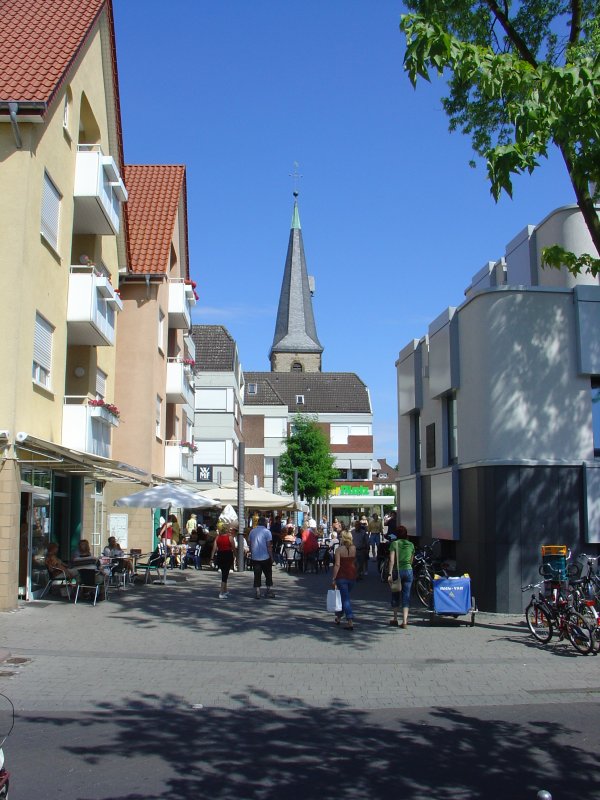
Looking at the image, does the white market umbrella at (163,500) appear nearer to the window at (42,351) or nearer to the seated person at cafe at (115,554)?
the seated person at cafe at (115,554)

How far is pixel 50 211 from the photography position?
59.4 ft

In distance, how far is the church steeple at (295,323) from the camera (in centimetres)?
10675

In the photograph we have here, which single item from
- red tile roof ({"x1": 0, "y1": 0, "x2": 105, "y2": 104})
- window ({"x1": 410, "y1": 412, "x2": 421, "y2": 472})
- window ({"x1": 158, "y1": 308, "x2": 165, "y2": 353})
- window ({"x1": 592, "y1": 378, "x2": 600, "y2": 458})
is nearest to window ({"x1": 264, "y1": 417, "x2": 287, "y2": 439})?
window ({"x1": 158, "y1": 308, "x2": 165, "y2": 353})

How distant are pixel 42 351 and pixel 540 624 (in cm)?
1101

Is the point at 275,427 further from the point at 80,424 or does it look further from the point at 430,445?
the point at 80,424

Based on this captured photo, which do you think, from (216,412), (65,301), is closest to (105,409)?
(65,301)

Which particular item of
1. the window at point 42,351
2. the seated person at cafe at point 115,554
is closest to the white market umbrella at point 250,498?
the seated person at cafe at point 115,554

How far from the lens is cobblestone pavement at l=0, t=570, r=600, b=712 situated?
9383 mm

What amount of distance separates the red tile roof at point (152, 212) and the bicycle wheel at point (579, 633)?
19.8m

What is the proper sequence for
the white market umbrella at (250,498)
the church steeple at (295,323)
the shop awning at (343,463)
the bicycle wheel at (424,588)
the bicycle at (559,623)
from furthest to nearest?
the church steeple at (295,323)
the shop awning at (343,463)
the white market umbrella at (250,498)
the bicycle wheel at (424,588)
the bicycle at (559,623)

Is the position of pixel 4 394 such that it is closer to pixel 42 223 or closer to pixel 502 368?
pixel 42 223

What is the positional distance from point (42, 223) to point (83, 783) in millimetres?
13561

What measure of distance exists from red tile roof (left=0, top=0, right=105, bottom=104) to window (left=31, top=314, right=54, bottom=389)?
440 centimetres

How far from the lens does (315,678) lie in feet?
34.2
